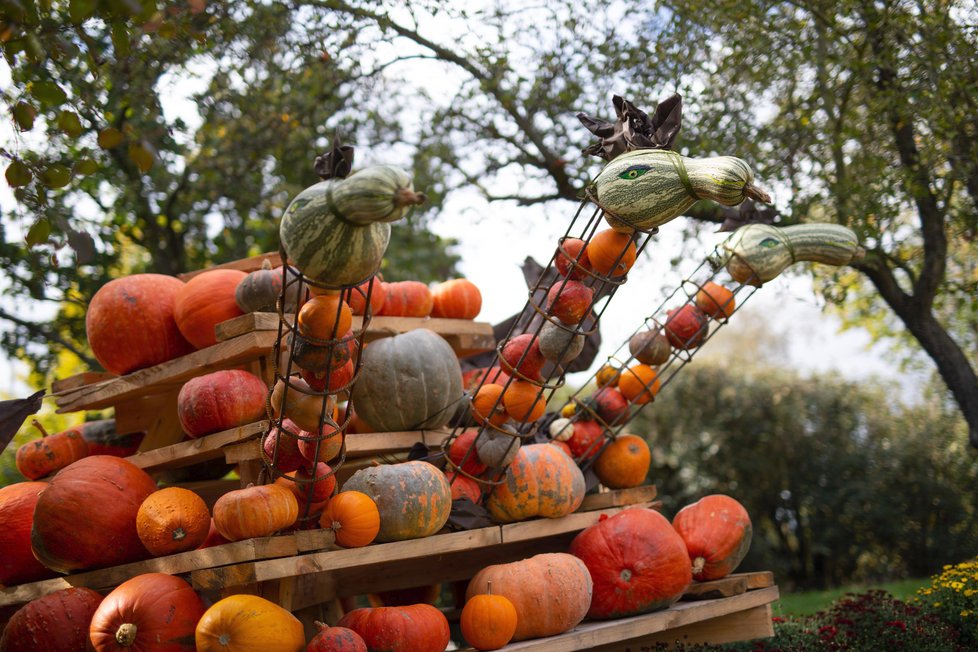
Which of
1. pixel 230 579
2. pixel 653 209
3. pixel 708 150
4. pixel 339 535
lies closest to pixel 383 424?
pixel 339 535

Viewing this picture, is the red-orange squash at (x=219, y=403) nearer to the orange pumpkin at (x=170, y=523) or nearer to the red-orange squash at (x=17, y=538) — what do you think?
the orange pumpkin at (x=170, y=523)

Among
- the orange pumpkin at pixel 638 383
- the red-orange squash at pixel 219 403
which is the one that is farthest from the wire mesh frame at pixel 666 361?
the red-orange squash at pixel 219 403

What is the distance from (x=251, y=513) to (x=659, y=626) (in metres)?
1.69

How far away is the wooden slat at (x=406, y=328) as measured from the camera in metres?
3.39

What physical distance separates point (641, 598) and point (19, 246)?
503 centimetres

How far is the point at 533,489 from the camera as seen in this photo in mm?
3729

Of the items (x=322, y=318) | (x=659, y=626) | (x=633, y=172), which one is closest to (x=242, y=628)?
(x=322, y=318)

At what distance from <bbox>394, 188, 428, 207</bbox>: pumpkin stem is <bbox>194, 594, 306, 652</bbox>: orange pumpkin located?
54.5 inches

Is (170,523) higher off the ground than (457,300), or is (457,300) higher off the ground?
(457,300)

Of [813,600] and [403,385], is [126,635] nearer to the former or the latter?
[403,385]

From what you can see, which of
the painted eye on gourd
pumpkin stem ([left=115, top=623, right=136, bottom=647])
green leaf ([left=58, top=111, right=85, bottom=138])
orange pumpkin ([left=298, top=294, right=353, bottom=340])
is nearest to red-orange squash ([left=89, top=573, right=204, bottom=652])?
pumpkin stem ([left=115, top=623, right=136, bottom=647])

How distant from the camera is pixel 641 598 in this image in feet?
12.2

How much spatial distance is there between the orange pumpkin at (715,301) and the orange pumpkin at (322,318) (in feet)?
6.48

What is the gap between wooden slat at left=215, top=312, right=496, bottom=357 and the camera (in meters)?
3.39
